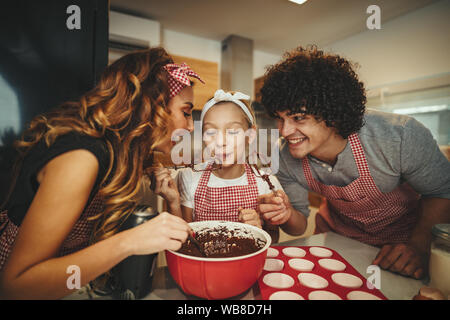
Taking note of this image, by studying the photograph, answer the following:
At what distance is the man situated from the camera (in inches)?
37.1

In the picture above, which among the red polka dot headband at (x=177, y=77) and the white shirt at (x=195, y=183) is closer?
the red polka dot headband at (x=177, y=77)

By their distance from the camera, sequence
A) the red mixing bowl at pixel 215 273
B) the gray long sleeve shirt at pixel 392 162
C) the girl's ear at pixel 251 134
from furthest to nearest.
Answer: the girl's ear at pixel 251 134 → the gray long sleeve shirt at pixel 392 162 → the red mixing bowl at pixel 215 273

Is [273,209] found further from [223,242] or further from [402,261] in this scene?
[402,261]

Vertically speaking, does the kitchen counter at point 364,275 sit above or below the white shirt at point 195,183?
below

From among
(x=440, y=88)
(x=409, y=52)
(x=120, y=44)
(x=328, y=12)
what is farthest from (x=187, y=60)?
(x=440, y=88)

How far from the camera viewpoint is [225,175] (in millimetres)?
1308

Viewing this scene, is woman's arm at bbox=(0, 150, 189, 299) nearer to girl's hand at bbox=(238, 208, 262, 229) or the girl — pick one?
girl's hand at bbox=(238, 208, 262, 229)

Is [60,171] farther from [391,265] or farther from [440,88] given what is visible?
[440,88]

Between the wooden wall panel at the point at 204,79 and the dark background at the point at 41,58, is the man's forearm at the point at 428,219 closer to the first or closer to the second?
the dark background at the point at 41,58

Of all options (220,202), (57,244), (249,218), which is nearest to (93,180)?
(57,244)

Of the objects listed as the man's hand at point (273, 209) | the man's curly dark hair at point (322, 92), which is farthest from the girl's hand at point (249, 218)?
the man's curly dark hair at point (322, 92)

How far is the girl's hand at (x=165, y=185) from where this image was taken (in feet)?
3.14

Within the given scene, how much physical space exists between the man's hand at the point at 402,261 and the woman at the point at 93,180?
0.62 meters

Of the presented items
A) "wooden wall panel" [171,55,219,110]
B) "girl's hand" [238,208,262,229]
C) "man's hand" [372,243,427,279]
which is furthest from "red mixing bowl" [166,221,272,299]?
"wooden wall panel" [171,55,219,110]
